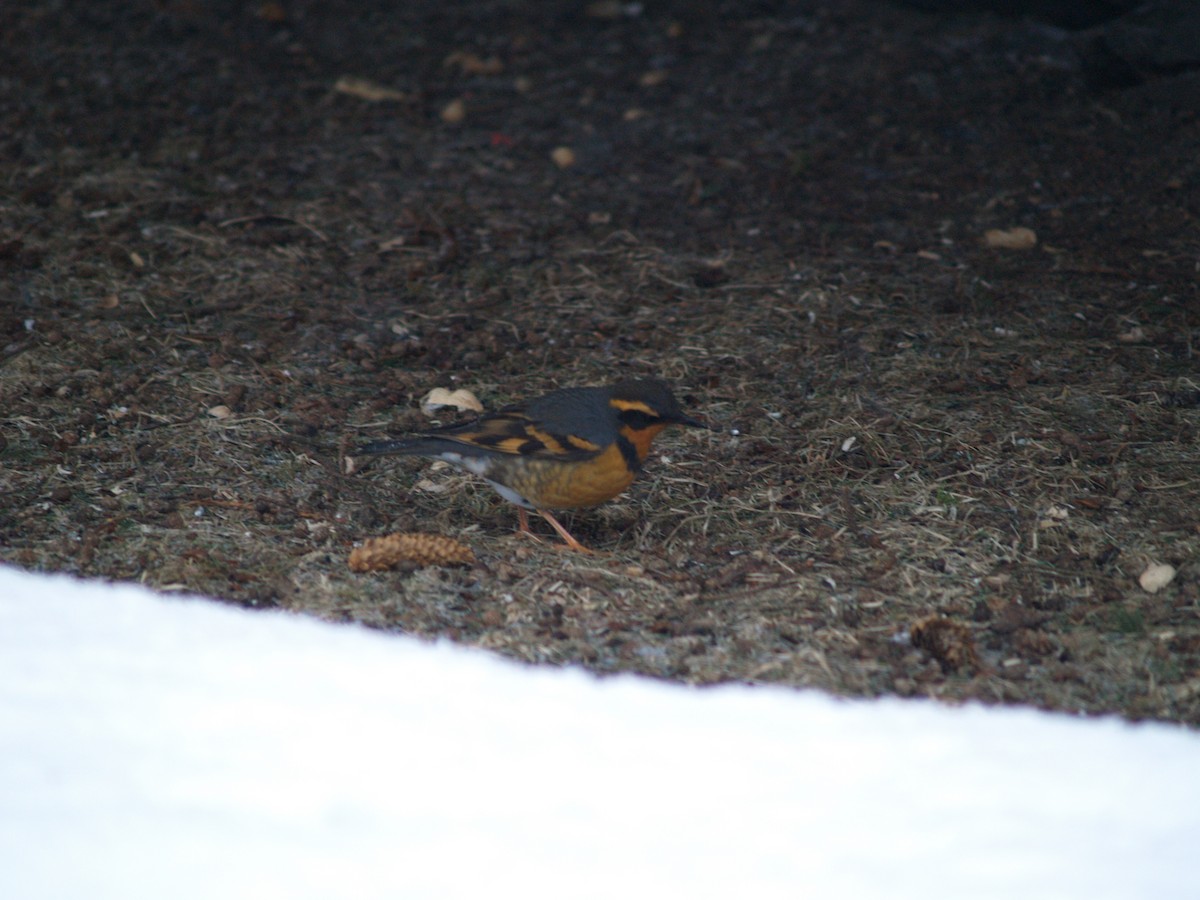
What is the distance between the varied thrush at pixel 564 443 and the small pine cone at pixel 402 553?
38 centimetres

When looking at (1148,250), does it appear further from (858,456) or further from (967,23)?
(967,23)

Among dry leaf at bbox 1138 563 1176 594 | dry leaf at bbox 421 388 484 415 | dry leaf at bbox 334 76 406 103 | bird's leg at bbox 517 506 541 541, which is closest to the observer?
dry leaf at bbox 1138 563 1176 594

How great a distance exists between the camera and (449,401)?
5.27 meters

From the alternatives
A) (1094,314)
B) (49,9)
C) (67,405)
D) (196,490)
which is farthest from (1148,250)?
(49,9)

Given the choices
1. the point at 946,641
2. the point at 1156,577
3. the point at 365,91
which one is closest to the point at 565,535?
the point at 946,641

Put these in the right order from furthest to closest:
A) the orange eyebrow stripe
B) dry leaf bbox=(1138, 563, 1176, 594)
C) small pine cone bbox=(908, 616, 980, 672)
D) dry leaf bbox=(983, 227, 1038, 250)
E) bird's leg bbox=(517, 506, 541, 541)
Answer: dry leaf bbox=(983, 227, 1038, 250), bird's leg bbox=(517, 506, 541, 541), the orange eyebrow stripe, dry leaf bbox=(1138, 563, 1176, 594), small pine cone bbox=(908, 616, 980, 672)

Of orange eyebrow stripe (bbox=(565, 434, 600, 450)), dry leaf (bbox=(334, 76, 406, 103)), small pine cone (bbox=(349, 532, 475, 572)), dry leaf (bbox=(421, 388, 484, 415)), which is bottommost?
dry leaf (bbox=(334, 76, 406, 103))

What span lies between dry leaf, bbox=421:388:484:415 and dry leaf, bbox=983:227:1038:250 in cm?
304

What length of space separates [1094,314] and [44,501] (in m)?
4.58

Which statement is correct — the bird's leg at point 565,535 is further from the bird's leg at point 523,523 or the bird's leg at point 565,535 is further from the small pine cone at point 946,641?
the small pine cone at point 946,641

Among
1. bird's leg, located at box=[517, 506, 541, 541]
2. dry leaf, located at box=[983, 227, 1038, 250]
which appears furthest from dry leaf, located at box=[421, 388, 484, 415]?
dry leaf, located at box=[983, 227, 1038, 250]

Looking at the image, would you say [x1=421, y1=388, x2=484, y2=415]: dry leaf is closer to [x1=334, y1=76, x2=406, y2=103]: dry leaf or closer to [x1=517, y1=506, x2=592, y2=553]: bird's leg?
[x1=517, y1=506, x2=592, y2=553]: bird's leg

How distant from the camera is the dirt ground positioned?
3938mm

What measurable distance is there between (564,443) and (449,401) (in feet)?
3.85
